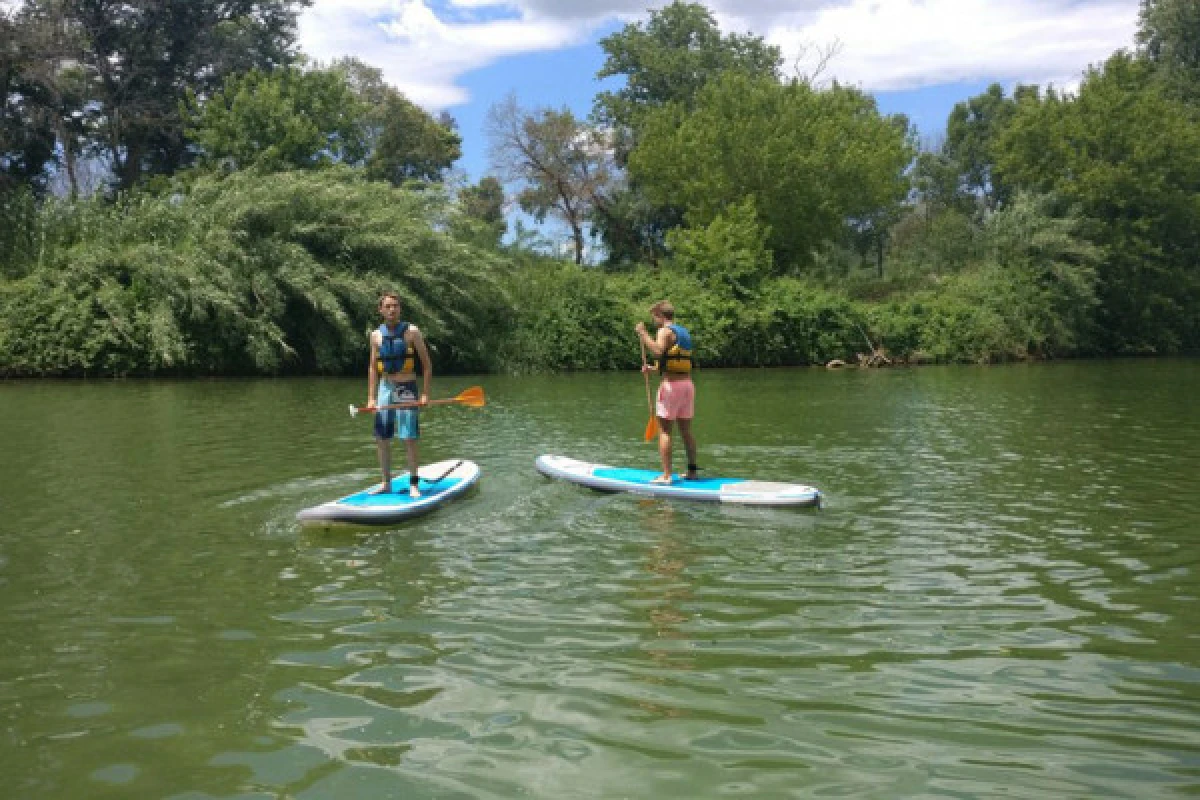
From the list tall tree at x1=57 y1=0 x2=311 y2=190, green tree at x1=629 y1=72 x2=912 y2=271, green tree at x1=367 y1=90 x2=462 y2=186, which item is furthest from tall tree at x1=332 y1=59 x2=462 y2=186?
green tree at x1=629 y1=72 x2=912 y2=271

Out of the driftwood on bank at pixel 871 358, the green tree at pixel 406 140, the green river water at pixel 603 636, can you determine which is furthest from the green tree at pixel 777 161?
the green river water at pixel 603 636

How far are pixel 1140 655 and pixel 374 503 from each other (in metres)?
6.33

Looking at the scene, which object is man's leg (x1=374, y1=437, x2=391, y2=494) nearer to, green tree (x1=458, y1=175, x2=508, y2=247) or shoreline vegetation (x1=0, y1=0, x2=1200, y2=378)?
shoreline vegetation (x1=0, y1=0, x2=1200, y2=378)

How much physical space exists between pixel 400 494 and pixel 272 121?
33569mm

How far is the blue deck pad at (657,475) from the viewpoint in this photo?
10.4 meters

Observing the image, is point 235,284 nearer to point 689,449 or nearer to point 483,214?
point 689,449

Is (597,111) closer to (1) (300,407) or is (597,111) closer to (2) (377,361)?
(1) (300,407)

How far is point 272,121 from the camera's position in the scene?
1549 inches

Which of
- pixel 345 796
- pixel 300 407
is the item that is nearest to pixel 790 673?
pixel 345 796

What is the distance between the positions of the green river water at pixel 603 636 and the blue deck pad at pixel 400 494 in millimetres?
423

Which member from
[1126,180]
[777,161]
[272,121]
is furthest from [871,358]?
[272,121]

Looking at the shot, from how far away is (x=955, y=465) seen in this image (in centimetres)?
1257

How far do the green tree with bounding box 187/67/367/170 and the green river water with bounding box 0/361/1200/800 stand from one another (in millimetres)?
29211

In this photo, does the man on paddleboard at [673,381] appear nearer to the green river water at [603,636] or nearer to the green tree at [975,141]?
the green river water at [603,636]
